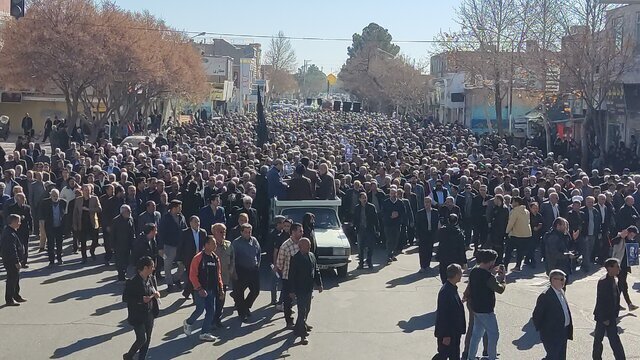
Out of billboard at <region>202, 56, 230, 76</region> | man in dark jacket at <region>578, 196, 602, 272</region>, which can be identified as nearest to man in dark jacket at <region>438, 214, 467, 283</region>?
man in dark jacket at <region>578, 196, 602, 272</region>

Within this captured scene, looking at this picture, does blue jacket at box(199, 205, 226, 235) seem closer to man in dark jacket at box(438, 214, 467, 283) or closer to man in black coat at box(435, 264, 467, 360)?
man in dark jacket at box(438, 214, 467, 283)

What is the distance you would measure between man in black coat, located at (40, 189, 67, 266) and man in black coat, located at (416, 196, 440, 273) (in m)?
6.93

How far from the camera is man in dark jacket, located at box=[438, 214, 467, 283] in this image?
1428 cm

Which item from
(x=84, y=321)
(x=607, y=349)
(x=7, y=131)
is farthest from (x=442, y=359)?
(x=7, y=131)

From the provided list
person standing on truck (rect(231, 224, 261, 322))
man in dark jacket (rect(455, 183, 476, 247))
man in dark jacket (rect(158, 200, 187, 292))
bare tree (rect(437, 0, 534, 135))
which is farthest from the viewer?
bare tree (rect(437, 0, 534, 135))

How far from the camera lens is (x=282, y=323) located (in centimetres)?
1303

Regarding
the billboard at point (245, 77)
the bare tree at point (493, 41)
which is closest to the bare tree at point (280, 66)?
the billboard at point (245, 77)

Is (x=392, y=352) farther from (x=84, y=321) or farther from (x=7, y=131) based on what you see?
(x=7, y=131)

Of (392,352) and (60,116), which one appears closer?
(392,352)

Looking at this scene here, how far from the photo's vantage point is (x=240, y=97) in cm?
10619

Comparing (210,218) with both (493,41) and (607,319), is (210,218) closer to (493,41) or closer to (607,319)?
(607,319)

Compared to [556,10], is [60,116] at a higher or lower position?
lower

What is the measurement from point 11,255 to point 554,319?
8.29m

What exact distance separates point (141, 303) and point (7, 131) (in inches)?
1687
